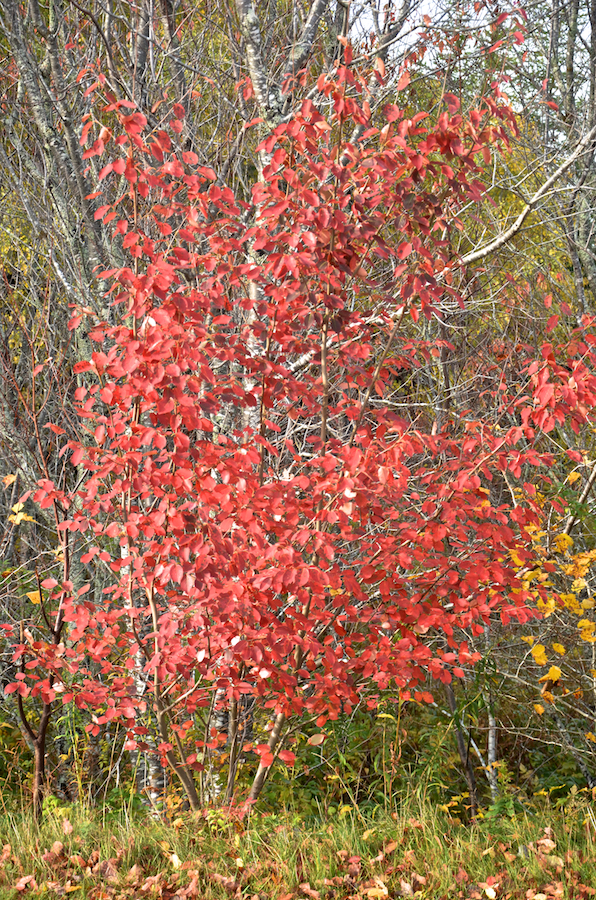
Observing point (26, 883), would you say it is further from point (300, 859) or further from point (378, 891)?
point (378, 891)

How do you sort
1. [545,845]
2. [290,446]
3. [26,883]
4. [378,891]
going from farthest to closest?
[290,446]
[545,845]
[26,883]
[378,891]

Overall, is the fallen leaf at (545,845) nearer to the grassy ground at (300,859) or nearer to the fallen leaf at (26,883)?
the grassy ground at (300,859)

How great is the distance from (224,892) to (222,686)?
0.71 metres

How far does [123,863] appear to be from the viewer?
3.14 m

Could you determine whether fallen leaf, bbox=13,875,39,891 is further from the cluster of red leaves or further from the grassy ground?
the cluster of red leaves

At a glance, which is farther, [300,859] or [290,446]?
[290,446]

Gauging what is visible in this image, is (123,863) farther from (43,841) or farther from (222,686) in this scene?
(222,686)

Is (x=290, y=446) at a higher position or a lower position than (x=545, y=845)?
higher

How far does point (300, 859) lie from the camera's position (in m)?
3.11

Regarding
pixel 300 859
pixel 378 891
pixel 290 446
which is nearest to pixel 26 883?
pixel 300 859

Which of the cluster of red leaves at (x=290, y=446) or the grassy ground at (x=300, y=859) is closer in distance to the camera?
the cluster of red leaves at (x=290, y=446)

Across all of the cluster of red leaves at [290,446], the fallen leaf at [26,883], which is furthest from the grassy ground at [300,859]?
the cluster of red leaves at [290,446]

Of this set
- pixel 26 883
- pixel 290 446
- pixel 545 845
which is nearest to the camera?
pixel 26 883

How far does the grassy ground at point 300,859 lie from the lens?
2.91 metres
